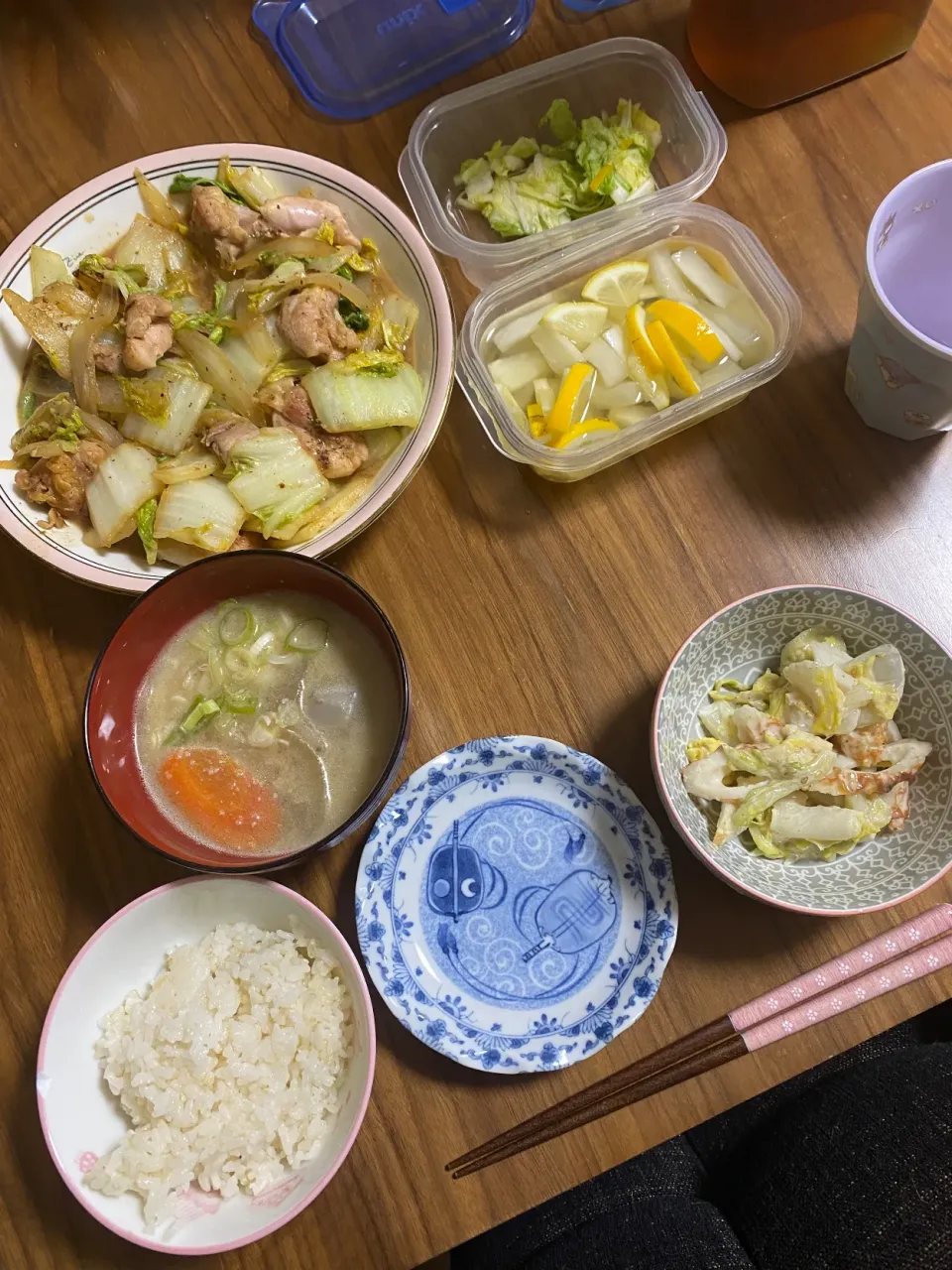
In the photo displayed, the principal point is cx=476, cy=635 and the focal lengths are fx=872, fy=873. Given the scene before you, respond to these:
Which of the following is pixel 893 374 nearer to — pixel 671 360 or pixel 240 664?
pixel 671 360

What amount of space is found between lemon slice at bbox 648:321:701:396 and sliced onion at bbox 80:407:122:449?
0.82 m

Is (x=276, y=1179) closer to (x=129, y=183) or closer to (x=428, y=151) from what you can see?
(x=129, y=183)

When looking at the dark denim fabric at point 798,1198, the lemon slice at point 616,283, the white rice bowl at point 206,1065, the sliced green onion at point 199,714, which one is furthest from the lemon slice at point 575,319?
the dark denim fabric at point 798,1198

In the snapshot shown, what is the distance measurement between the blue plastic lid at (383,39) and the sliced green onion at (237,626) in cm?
97

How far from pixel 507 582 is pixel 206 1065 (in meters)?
0.78

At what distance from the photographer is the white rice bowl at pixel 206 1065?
3.50ft

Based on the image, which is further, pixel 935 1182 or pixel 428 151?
pixel 428 151

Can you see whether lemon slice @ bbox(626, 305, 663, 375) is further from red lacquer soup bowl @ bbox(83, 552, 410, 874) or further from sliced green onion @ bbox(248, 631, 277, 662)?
sliced green onion @ bbox(248, 631, 277, 662)

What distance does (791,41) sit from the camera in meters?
1.39

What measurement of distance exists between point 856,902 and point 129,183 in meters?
1.48

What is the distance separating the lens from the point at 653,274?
4.57 ft

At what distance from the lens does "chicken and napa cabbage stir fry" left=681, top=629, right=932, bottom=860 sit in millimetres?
1159

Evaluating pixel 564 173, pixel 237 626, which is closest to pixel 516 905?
pixel 237 626

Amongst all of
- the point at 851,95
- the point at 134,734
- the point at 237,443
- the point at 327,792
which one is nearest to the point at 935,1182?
the point at 327,792
